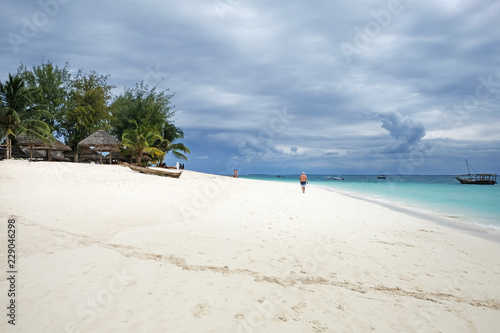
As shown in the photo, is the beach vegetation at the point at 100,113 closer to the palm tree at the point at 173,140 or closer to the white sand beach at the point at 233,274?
the palm tree at the point at 173,140

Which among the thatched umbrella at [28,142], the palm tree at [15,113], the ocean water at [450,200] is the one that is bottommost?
the ocean water at [450,200]

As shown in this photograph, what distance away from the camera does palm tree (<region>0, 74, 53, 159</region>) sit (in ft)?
73.7

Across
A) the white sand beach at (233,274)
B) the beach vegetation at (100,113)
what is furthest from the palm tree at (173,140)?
the white sand beach at (233,274)

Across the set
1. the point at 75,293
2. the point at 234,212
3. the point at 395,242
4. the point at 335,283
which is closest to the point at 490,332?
the point at 335,283

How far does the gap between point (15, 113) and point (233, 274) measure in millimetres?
26027

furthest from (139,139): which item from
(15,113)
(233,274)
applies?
(233,274)

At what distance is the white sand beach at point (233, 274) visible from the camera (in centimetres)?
335

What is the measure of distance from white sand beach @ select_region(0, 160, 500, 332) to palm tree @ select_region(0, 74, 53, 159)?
61.7 feet

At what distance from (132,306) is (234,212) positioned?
21.4 feet

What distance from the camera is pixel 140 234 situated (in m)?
6.61

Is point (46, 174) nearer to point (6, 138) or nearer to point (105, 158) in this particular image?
point (6, 138)

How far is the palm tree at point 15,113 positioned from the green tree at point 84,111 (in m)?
10.7

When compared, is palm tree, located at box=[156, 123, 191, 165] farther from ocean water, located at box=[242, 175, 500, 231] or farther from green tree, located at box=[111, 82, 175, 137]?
ocean water, located at box=[242, 175, 500, 231]

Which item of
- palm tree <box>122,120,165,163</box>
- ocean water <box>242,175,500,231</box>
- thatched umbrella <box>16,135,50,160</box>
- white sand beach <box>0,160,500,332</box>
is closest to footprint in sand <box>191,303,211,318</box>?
white sand beach <box>0,160,500,332</box>
